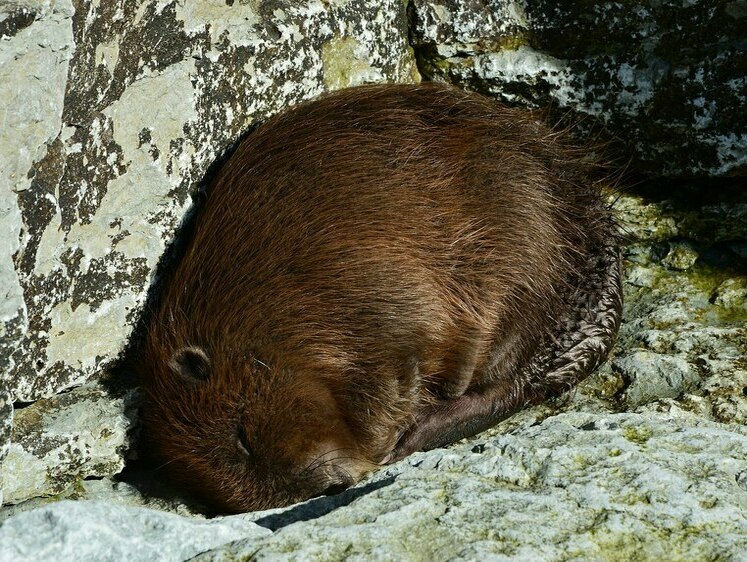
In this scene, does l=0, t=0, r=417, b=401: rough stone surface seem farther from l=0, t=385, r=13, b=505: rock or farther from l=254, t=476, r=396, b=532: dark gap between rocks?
l=254, t=476, r=396, b=532: dark gap between rocks

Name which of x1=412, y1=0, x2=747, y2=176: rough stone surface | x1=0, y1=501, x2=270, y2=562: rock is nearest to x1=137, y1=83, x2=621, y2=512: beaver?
x1=412, y1=0, x2=747, y2=176: rough stone surface

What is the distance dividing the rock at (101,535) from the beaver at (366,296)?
1190 mm

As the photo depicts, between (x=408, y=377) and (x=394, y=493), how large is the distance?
52.7 inches

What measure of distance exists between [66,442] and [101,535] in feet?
3.91

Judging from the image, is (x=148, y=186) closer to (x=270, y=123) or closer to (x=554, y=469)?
(x=270, y=123)

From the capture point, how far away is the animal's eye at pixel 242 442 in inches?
148

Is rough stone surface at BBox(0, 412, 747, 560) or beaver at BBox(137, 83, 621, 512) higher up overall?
beaver at BBox(137, 83, 621, 512)

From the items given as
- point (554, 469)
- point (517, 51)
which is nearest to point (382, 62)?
point (517, 51)

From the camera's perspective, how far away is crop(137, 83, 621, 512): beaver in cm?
371

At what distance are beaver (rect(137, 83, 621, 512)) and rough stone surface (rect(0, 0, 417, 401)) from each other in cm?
15

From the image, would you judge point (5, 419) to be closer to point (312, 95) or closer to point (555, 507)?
point (555, 507)

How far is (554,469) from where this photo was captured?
2686 mm

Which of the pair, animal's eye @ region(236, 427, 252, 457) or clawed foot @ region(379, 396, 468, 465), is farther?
clawed foot @ region(379, 396, 468, 465)

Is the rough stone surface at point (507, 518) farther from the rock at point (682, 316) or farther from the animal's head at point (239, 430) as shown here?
the animal's head at point (239, 430)
